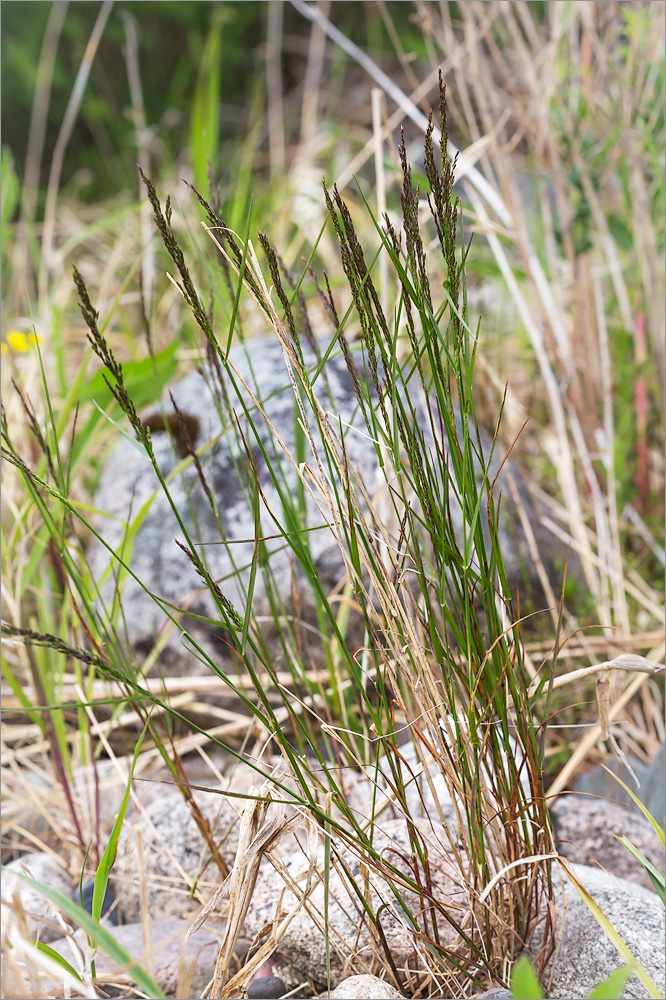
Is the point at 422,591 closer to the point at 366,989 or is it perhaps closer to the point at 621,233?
the point at 366,989

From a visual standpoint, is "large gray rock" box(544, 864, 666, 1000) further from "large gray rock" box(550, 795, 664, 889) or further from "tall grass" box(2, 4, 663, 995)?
"large gray rock" box(550, 795, 664, 889)

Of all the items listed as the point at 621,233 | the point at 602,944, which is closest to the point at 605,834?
the point at 602,944

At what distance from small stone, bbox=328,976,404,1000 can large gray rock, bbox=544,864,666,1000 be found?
0.15m

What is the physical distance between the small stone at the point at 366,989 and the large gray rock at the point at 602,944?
5.9 inches

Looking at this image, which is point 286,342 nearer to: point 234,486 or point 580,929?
point 580,929

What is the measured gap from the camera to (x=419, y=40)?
12.3 ft

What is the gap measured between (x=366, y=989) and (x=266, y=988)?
6.1 inches

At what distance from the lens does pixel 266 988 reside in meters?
0.80

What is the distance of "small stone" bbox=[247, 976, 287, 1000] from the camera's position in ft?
2.60

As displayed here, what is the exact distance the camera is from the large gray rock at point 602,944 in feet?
2.35

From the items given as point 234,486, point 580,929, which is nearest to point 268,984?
point 580,929

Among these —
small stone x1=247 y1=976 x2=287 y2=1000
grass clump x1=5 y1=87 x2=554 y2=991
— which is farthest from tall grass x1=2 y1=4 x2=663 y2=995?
small stone x1=247 y1=976 x2=287 y2=1000

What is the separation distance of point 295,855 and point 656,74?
4.99 ft

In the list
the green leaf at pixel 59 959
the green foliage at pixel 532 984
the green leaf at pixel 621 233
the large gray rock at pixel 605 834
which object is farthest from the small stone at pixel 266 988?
the green leaf at pixel 621 233
